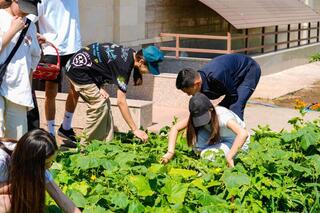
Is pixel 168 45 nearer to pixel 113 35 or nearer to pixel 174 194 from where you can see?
pixel 113 35

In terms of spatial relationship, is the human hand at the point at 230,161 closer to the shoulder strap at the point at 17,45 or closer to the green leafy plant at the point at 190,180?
the green leafy plant at the point at 190,180

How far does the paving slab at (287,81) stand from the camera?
12188 mm

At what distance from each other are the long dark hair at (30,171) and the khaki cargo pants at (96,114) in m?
3.05

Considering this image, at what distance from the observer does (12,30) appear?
4629 mm

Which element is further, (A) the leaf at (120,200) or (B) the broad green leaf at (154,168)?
(B) the broad green leaf at (154,168)

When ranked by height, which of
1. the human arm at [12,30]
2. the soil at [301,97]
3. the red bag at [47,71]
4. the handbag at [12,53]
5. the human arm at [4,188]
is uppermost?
the human arm at [12,30]

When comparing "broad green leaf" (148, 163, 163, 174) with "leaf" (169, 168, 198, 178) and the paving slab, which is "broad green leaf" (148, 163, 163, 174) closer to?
"leaf" (169, 168, 198, 178)

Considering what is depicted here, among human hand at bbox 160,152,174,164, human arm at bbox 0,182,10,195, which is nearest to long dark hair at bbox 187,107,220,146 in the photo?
human hand at bbox 160,152,174,164

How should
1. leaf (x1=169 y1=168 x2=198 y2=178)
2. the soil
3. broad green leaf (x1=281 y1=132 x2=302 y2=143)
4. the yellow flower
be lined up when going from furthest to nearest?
the soil
broad green leaf (x1=281 y1=132 x2=302 y2=143)
leaf (x1=169 y1=168 x2=198 y2=178)
the yellow flower

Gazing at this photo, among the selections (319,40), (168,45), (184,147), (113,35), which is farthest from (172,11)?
(184,147)

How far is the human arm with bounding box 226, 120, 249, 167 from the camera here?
503cm

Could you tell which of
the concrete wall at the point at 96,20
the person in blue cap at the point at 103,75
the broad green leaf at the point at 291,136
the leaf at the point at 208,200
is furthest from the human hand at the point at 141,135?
the concrete wall at the point at 96,20

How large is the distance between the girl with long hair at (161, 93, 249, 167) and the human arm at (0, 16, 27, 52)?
4.35ft

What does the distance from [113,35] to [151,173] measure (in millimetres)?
7651
